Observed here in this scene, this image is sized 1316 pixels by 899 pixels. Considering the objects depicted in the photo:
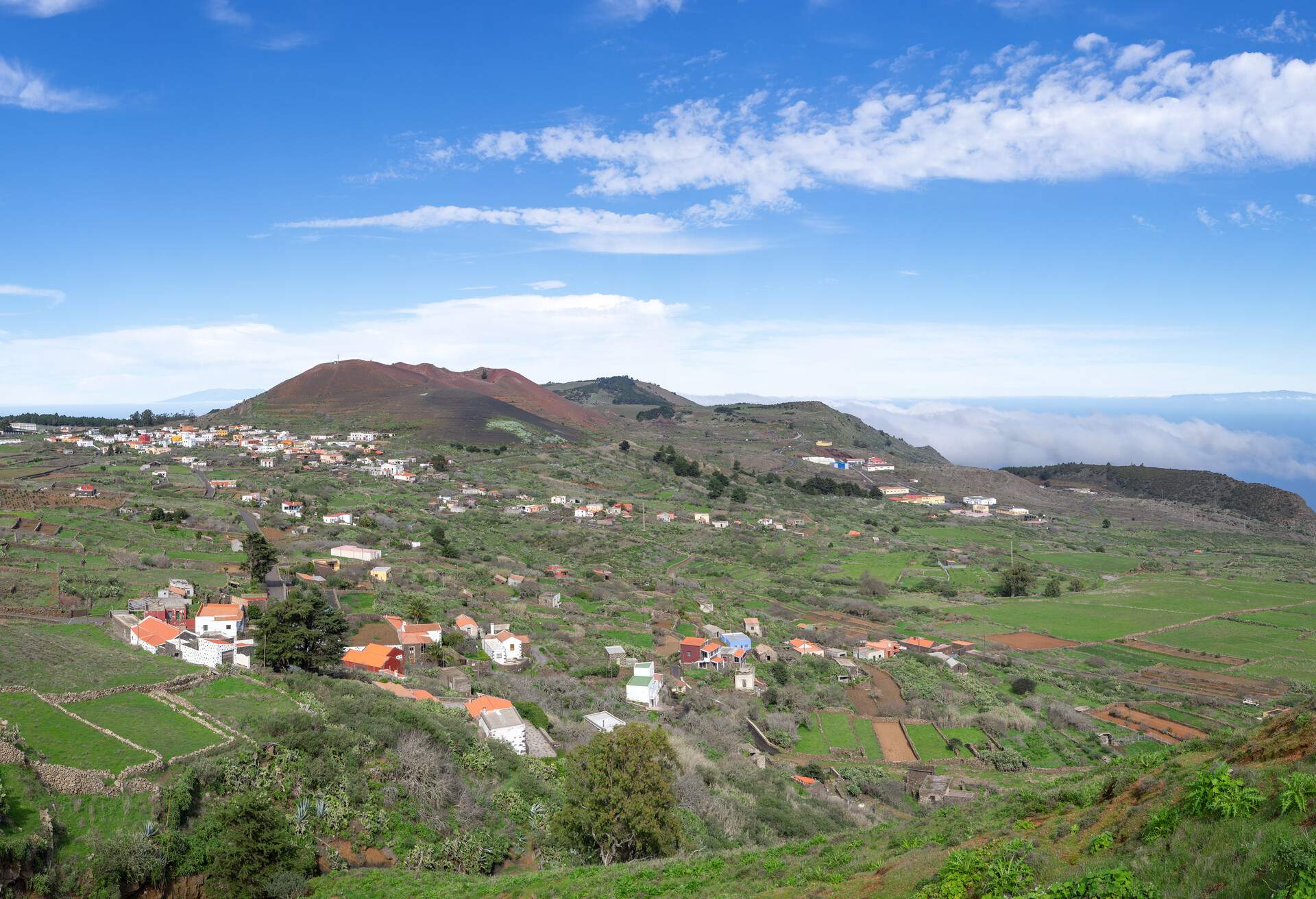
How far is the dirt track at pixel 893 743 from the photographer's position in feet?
88.6

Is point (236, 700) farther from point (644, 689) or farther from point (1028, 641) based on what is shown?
point (1028, 641)

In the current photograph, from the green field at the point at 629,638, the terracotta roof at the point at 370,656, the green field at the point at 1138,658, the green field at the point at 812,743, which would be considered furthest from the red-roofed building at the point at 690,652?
the green field at the point at 1138,658

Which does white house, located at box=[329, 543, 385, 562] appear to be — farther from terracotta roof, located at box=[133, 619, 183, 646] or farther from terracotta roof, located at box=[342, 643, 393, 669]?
terracotta roof, located at box=[133, 619, 183, 646]

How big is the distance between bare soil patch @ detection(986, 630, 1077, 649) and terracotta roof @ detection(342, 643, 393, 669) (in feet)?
116

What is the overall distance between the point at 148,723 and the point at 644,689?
16957mm

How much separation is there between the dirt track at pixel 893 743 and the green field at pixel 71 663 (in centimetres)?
2291

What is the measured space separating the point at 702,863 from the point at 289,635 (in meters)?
14.3

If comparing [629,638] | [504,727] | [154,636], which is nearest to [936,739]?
[629,638]

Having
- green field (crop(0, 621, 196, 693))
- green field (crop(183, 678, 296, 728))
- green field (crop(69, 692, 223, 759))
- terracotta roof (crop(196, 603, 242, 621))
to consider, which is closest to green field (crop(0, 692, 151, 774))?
green field (crop(69, 692, 223, 759))

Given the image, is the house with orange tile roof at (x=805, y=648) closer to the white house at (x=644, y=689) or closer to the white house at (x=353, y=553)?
the white house at (x=644, y=689)

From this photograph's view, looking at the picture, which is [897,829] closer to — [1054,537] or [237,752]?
[237,752]

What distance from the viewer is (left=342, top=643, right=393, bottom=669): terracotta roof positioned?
1032 inches

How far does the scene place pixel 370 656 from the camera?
1043 inches

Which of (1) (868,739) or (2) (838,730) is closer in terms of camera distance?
(1) (868,739)
